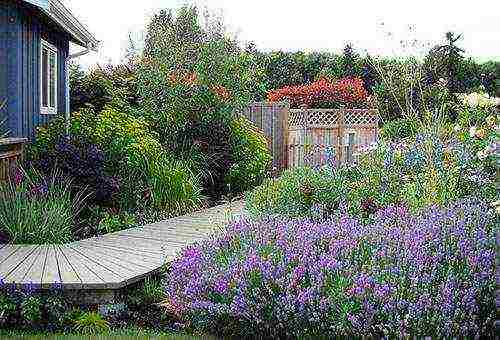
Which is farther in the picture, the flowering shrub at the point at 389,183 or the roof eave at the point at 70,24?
the roof eave at the point at 70,24

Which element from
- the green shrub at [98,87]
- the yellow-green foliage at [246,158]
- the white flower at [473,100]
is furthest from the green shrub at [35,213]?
the green shrub at [98,87]

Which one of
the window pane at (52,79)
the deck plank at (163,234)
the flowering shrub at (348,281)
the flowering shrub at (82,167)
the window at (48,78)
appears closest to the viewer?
the flowering shrub at (348,281)

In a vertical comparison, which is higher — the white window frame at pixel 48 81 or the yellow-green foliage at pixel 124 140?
the white window frame at pixel 48 81

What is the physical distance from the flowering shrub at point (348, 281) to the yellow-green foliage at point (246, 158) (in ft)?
25.9

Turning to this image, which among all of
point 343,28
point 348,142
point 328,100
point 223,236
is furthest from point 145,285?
point 343,28

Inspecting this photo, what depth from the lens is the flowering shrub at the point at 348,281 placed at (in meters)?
4.91

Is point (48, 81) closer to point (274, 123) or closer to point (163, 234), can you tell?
point (163, 234)

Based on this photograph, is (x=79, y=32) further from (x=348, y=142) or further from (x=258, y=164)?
(x=348, y=142)

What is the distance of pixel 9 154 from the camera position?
9.74 m

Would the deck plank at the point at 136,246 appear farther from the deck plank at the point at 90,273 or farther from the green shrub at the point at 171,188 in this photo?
the green shrub at the point at 171,188

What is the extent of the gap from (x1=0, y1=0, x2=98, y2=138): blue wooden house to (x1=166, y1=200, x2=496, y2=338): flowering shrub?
15.9ft

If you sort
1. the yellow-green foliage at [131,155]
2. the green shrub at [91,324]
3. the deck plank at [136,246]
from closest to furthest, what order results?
the green shrub at [91,324]
the deck plank at [136,246]
the yellow-green foliage at [131,155]

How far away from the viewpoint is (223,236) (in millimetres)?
6406

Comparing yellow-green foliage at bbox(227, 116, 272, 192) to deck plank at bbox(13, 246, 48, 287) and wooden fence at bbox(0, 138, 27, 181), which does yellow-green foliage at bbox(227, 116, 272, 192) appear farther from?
deck plank at bbox(13, 246, 48, 287)
